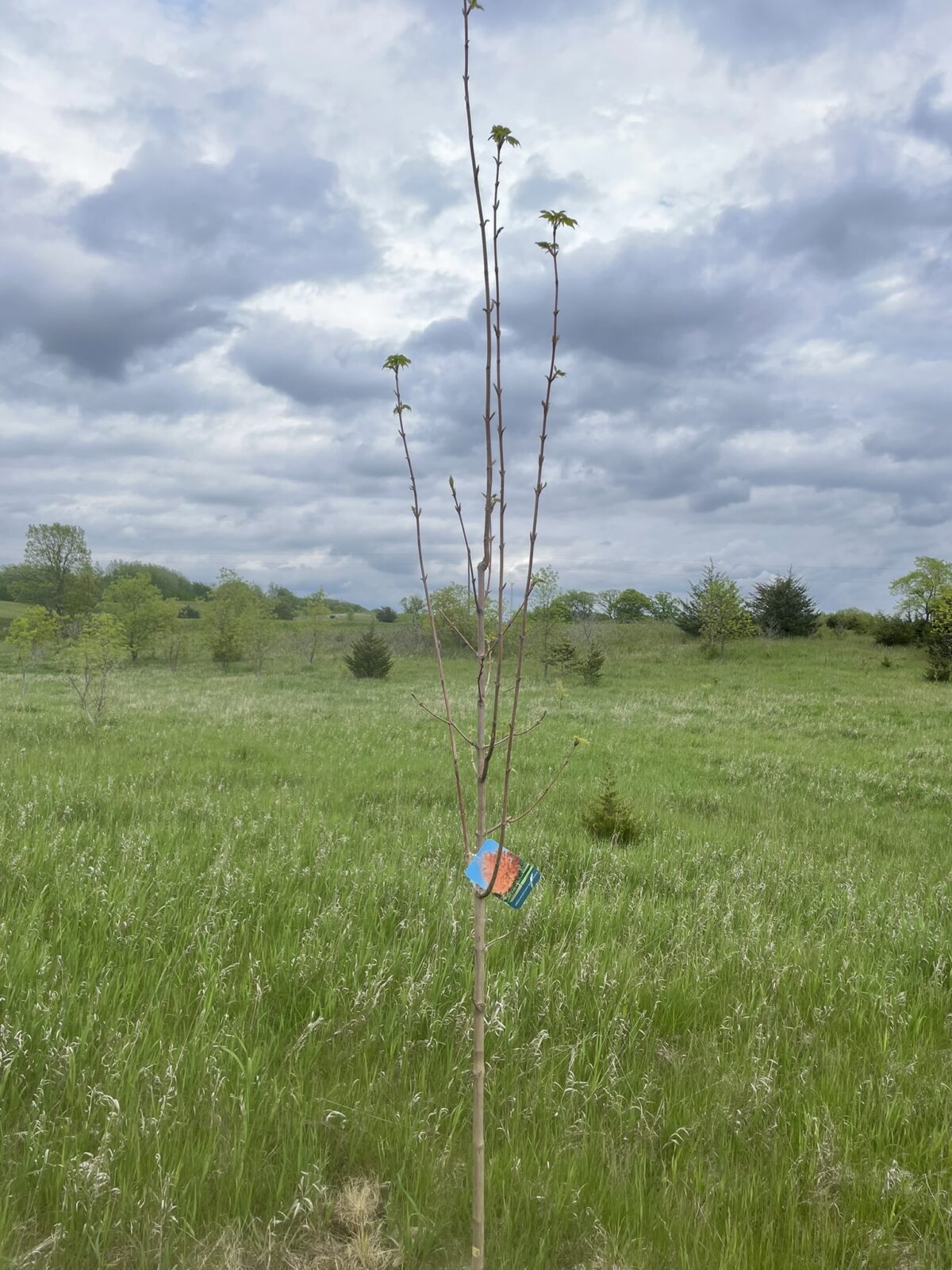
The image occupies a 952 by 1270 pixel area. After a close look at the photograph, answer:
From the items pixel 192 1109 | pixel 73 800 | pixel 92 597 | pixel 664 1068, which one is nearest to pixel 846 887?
pixel 664 1068

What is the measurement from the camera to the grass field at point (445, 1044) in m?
2.33

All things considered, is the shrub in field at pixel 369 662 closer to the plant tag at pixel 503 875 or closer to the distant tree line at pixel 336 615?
the distant tree line at pixel 336 615

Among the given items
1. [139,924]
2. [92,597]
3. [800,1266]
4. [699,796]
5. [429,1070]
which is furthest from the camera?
[92,597]

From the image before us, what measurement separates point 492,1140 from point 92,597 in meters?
68.2

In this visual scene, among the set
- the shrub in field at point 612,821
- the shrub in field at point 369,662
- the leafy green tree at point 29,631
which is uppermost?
the leafy green tree at point 29,631

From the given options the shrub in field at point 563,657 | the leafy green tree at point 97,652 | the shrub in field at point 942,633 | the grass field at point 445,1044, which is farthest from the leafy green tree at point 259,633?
the grass field at point 445,1044

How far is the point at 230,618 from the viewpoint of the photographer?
49781 millimetres

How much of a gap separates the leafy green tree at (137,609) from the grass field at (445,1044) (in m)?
46.5

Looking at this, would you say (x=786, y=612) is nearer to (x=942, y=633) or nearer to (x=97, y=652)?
(x=942, y=633)

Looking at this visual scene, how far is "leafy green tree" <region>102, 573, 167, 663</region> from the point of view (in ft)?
164

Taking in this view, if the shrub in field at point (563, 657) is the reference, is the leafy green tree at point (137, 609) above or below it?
above

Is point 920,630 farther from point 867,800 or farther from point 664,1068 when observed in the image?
point 664,1068

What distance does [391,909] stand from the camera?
4.61 m

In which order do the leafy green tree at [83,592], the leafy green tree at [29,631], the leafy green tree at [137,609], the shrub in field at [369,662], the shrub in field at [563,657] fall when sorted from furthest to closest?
the leafy green tree at [83,592], the leafy green tree at [137,609], the shrub in field at [369,662], the shrub in field at [563,657], the leafy green tree at [29,631]
